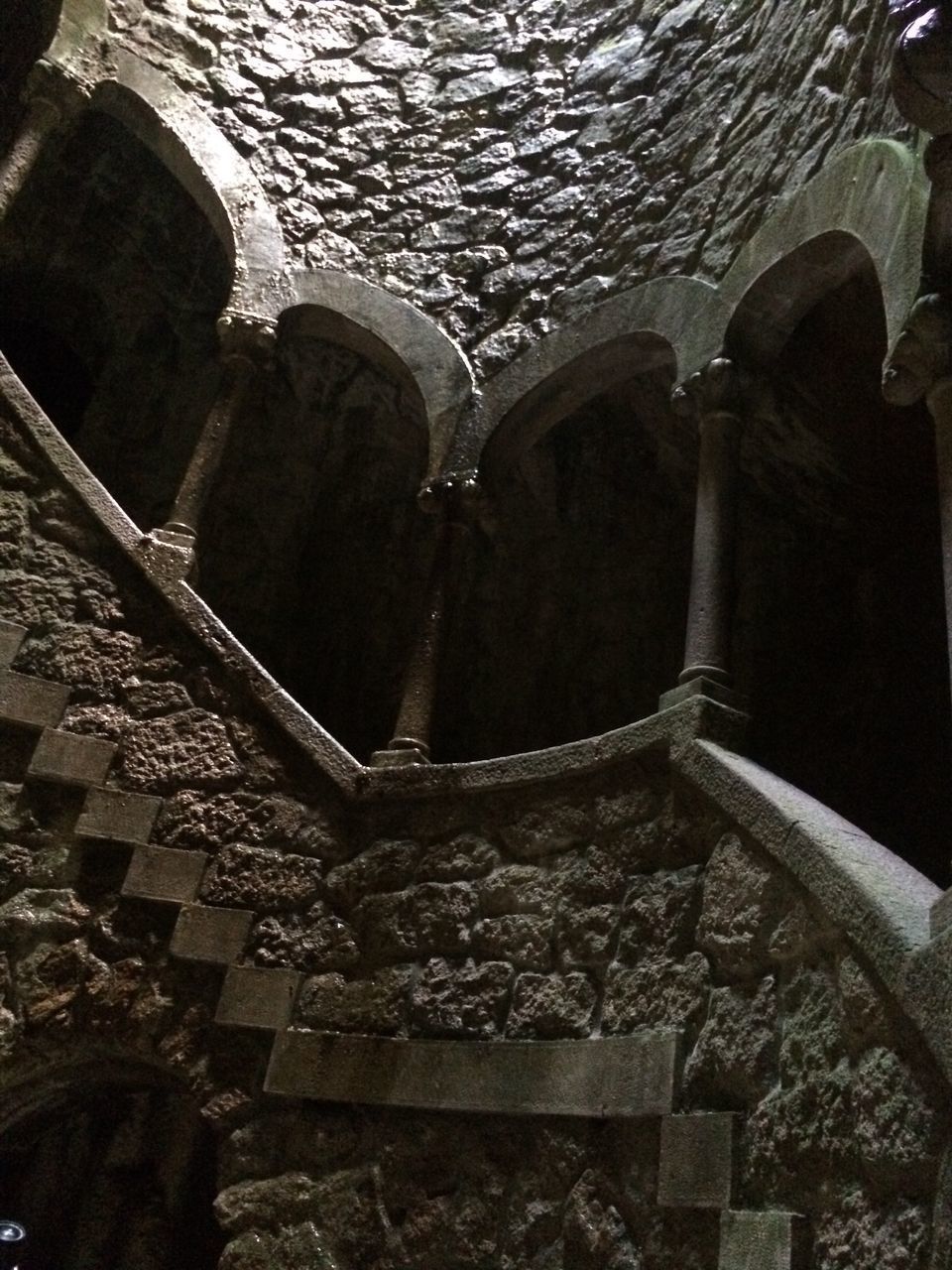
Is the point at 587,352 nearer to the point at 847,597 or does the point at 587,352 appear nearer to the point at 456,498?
the point at 456,498

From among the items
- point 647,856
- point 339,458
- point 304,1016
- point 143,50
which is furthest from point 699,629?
point 143,50

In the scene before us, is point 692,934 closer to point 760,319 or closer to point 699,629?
point 699,629

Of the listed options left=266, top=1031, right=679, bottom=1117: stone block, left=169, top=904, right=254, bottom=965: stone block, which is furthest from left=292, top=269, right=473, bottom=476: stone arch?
left=266, top=1031, right=679, bottom=1117: stone block

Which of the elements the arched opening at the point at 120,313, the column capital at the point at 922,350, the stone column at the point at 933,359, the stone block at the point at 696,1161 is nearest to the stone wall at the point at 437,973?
the stone block at the point at 696,1161

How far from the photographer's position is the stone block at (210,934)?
11.3ft

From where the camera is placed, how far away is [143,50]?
5.85m

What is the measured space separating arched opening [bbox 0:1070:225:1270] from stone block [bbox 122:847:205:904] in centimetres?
69

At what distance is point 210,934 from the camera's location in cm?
347

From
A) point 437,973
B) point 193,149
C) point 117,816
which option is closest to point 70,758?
point 117,816

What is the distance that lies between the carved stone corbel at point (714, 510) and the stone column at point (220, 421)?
1.87 meters

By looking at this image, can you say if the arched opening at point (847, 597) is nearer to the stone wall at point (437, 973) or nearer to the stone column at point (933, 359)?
the stone column at point (933, 359)

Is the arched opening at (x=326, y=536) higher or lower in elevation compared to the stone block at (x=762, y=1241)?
higher

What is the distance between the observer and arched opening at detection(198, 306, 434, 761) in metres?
6.52

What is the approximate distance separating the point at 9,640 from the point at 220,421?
5.29 feet
